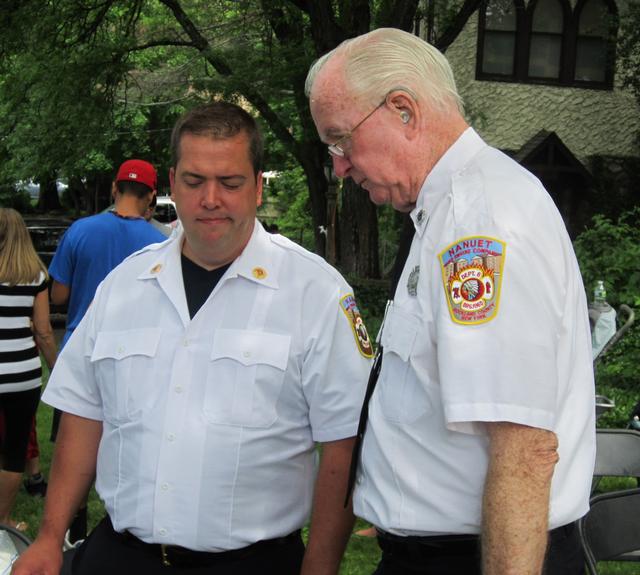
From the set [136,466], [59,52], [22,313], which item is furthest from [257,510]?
[59,52]

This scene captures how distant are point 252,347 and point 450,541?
0.78 m

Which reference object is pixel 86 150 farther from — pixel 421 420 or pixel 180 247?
pixel 421 420

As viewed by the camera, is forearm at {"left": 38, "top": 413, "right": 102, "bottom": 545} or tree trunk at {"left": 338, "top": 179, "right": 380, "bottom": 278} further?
tree trunk at {"left": 338, "top": 179, "right": 380, "bottom": 278}

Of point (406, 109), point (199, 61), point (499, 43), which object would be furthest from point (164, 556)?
point (499, 43)

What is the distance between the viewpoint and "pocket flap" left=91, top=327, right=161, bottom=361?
7.66 feet

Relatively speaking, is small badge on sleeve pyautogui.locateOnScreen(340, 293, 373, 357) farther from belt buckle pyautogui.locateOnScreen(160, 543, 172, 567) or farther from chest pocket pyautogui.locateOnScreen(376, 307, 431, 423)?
belt buckle pyautogui.locateOnScreen(160, 543, 172, 567)

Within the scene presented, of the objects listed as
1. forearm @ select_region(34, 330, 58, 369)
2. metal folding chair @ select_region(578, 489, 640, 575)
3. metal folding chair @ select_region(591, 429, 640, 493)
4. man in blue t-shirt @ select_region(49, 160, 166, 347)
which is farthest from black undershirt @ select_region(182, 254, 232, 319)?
forearm @ select_region(34, 330, 58, 369)

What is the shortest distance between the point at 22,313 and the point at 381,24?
9464 mm

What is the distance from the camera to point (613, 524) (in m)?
2.96

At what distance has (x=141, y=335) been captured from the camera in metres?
2.36

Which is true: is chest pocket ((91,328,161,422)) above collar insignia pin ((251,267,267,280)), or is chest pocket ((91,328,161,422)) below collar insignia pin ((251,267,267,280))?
below

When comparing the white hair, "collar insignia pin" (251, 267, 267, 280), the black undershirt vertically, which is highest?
the white hair

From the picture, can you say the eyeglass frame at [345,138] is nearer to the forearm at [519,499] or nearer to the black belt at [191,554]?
the forearm at [519,499]

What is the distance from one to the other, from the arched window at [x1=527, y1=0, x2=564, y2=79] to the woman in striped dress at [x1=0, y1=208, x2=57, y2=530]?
55.7 feet
